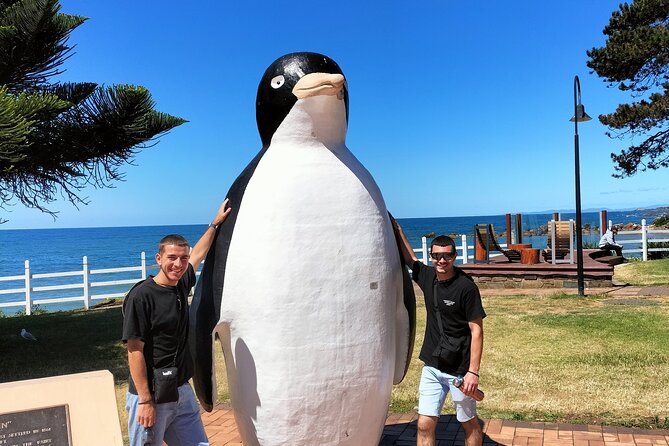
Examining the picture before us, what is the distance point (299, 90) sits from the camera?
284 cm

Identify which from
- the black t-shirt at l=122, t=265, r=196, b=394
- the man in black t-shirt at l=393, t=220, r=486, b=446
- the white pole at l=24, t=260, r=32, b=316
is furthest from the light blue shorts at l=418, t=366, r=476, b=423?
the white pole at l=24, t=260, r=32, b=316

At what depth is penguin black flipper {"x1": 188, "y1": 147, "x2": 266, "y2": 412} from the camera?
108 inches

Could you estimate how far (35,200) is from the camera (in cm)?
1013

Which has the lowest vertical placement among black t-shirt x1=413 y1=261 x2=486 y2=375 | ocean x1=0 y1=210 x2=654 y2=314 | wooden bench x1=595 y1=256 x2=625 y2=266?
ocean x1=0 y1=210 x2=654 y2=314

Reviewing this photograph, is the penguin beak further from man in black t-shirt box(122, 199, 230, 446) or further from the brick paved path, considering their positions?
the brick paved path

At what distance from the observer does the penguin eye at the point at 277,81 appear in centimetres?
294

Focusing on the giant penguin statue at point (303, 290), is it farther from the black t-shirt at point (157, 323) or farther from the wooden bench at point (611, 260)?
the wooden bench at point (611, 260)

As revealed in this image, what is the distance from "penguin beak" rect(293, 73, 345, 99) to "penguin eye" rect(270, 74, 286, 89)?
0.11 metres

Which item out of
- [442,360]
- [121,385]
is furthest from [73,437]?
[121,385]

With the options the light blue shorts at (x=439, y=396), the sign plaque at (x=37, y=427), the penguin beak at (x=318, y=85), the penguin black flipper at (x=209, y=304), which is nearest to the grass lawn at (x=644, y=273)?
the light blue shorts at (x=439, y=396)

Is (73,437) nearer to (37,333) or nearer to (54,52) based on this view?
(54,52)

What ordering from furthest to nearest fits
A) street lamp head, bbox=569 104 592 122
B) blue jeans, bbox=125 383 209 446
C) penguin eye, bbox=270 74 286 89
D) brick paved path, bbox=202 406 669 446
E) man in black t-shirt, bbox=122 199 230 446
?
street lamp head, bbox=569 104 592 122 < brick paved path, bbox=202 406 669 446 < penguin eye, bbox=270 74 286 89 < blue jeans, bbox=125 383 209 446 < man in black t-shirt, bbox=122 199 230 446

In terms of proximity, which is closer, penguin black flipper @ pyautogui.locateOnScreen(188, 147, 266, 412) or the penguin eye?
penguin black flipper @ pyautogui.locateOnScreen(188, 147, 266, 412)

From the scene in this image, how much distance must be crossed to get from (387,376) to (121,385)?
14.6 feet
